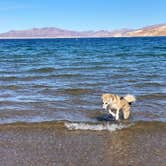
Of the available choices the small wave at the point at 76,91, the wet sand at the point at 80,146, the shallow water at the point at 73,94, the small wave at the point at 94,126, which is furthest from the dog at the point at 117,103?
the small wave at the point at 76,91

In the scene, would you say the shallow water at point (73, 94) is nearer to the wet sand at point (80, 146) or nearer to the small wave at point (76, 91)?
the small wave at point (76, 91)

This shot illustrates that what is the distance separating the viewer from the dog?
9969mm

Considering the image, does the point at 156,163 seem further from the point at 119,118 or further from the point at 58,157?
the point at 119,118

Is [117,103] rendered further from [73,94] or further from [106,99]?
[73,94]

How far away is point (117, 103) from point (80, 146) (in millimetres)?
2251

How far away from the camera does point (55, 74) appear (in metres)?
20.9

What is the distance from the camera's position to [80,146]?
8125 mm

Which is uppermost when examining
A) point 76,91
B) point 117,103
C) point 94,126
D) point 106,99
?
point 106,99

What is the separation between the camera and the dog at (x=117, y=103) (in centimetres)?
997

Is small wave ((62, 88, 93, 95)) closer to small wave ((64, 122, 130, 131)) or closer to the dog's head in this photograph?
the dog's head

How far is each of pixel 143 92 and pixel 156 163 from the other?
7664 mm

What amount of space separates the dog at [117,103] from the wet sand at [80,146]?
1.89 ft

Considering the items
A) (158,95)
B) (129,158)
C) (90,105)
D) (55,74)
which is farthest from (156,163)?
(55,74)

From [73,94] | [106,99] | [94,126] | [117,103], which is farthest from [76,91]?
[94,126]
